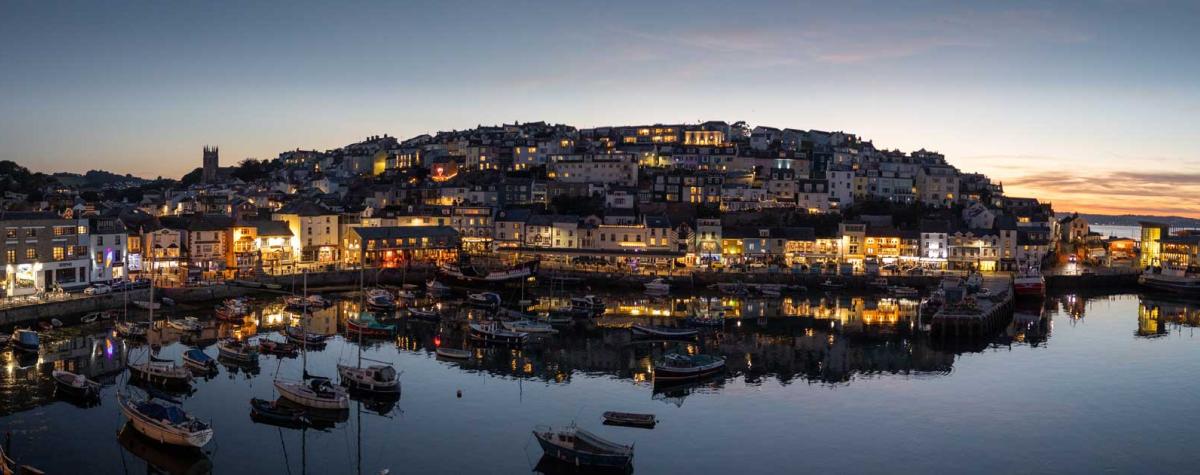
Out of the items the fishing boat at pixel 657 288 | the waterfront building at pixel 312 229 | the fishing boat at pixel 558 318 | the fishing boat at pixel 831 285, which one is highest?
the waterfront building at pixel 312 229

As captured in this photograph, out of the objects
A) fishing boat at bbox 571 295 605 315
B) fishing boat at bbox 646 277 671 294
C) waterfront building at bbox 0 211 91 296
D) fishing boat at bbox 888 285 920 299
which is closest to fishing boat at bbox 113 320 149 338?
waterfront building at bbox 0 211 91 296

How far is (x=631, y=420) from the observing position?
1945 centimetres

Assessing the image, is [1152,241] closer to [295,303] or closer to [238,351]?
[295,303]

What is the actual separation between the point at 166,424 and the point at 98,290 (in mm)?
19882

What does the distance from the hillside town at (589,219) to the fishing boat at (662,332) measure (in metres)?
18.2

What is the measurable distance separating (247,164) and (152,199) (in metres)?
28.4

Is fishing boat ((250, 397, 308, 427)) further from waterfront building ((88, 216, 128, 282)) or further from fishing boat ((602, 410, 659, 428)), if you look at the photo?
waterfront building ((88, 216, 128, 282))

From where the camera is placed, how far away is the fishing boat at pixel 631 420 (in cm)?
1938

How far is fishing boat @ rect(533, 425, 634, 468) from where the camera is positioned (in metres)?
16.6

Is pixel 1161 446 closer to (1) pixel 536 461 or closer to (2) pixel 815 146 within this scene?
(1) pixel 536 461

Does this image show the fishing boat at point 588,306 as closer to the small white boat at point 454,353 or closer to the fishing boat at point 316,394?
the small white boat at point 454,353

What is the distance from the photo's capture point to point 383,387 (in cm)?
2161

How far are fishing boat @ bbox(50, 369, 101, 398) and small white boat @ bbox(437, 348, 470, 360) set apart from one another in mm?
9208

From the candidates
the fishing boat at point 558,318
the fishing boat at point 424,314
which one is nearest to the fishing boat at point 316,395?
the fishing boat at point 558,318
